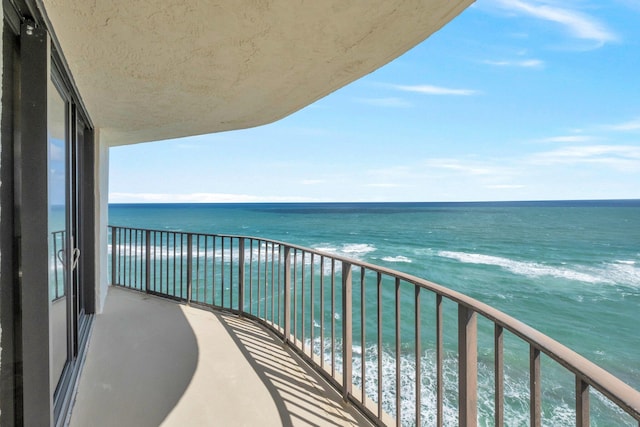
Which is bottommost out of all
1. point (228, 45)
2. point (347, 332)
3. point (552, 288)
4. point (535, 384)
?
point (552, 288)

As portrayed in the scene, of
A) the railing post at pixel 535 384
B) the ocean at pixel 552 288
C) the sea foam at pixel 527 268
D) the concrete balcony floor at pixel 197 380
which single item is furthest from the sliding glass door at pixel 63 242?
the sea foam at pixel 527 268

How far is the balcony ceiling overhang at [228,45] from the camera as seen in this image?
123 cm

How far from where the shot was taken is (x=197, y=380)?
2.00 m

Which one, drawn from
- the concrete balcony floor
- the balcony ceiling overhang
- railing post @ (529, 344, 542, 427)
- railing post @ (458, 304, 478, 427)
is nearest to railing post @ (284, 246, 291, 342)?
the concrete balcony floor

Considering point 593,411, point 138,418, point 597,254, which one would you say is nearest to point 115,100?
point 138,418

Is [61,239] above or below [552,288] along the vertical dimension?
above

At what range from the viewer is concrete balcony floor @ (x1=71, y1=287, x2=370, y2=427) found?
65.6 inches

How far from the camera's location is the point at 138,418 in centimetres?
164

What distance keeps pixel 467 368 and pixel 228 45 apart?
5.57ft

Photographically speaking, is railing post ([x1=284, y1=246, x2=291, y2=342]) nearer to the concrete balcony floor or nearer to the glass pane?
the concrete balcony floor

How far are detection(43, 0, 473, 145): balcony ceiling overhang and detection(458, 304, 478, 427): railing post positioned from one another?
1.22 m

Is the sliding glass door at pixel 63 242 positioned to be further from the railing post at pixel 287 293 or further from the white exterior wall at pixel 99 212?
the railing post at pixel 287 293

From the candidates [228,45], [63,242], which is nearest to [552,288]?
[228,45]

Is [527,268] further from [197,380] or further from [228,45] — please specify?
[228,45]
